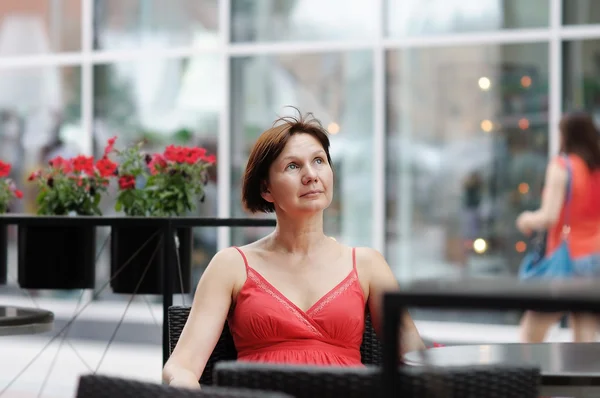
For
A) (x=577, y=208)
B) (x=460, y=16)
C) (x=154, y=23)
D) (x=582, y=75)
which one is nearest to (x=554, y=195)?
(x=577, y=208)

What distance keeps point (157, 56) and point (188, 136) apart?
719 millimetres

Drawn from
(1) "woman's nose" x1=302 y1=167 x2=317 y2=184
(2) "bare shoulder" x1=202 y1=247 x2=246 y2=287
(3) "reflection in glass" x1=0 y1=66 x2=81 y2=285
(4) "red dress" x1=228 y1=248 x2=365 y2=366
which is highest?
(3) "reflection in glass" x1=0 y1=66 x2=81 y2=285

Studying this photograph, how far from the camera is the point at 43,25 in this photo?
914 cm

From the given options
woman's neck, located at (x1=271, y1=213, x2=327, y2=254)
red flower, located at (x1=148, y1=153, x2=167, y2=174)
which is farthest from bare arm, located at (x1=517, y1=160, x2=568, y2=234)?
woman's neck, located at (x1=271, y1=213, x2=327, y2=254)

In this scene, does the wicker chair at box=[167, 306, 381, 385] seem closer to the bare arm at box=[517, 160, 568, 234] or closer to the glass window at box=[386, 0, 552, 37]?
the bare arm at box=[517, 160, 568, 234]

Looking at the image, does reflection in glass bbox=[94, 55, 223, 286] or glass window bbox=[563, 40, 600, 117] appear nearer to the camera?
glass window bbox=[563, 40, 600, 117]

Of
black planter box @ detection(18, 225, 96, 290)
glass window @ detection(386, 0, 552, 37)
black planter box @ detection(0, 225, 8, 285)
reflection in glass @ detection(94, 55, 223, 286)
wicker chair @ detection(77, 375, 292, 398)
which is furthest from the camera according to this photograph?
reflection in glass @ detection(94, 55, 223, 286)

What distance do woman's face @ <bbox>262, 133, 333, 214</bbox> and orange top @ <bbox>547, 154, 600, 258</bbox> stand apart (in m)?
3.45

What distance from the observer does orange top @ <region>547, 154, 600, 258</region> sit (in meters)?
5.95

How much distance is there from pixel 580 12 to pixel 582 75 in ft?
1.44

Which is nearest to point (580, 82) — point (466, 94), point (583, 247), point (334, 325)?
point (466, 94)

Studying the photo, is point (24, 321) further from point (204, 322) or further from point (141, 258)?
point (204, 322)

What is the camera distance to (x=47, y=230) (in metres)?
4.35

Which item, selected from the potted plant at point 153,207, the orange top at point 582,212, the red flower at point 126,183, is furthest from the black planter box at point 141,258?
the orange top at point 582,212
